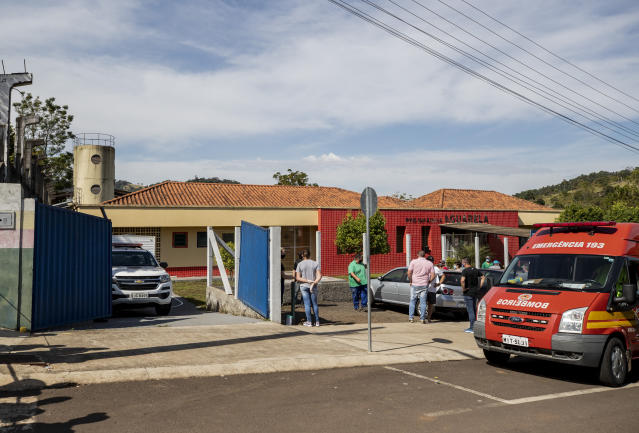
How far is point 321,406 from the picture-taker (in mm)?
5996

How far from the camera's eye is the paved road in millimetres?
5305

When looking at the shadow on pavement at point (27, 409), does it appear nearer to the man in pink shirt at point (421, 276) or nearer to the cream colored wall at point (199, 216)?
the man in pink shirt at point (421, 276)

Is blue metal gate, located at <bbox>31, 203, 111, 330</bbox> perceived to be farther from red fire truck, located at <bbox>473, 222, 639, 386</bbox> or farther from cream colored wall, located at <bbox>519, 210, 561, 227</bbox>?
cream colored wall, located at <bbox>519, 210, 561, 227</bbox>

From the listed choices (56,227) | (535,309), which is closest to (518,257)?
(535,309)

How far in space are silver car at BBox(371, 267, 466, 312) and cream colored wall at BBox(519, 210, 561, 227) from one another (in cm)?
2719

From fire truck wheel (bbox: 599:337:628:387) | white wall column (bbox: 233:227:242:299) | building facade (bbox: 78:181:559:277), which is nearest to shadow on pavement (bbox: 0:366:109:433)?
fire truck wheel (bbox: 599:337:628:387)

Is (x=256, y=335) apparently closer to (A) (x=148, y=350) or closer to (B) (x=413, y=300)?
(A) (x=148, y=350)

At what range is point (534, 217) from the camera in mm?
41406

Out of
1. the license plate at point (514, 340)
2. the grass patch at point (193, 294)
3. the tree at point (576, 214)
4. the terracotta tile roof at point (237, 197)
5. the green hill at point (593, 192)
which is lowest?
the grass patch at point (193, 294)

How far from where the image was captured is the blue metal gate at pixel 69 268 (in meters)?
9.71

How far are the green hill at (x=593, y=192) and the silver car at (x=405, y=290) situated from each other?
31056mm

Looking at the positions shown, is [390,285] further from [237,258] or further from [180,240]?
[180,240]

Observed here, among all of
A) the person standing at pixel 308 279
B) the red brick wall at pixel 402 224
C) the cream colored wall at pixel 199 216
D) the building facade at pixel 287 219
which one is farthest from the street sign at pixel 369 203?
the red brick wall at pixel 402 224

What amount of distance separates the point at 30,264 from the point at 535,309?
26.8 ft
